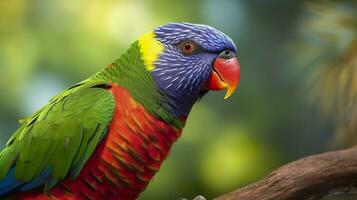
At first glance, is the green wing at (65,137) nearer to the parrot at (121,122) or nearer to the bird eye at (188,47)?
the parrot at (121,122)

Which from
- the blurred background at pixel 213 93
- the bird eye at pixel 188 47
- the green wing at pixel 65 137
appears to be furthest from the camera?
the blurred background at pixel 213 93

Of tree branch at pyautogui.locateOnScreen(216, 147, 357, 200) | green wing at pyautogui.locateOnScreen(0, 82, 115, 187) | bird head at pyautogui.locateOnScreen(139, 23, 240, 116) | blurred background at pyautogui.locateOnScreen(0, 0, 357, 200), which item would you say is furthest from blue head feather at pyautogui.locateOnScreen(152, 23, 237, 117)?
blurred background at pyautogui.locateOnScreen(0, 0, 357, 200)

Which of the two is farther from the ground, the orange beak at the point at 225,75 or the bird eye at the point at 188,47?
the bird eye at the point at 188,47

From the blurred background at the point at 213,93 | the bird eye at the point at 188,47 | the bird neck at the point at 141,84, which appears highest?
the bird eye at the point at 188,47

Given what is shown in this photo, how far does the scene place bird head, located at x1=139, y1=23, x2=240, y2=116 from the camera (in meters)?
1.66

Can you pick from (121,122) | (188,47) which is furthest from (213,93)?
(121,122)

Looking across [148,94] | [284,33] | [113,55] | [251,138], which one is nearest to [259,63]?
[284,33]

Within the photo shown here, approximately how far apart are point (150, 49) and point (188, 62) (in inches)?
4.5

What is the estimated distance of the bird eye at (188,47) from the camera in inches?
66.4


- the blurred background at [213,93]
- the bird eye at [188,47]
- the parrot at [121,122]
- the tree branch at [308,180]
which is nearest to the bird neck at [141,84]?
the parrot at [121,122]

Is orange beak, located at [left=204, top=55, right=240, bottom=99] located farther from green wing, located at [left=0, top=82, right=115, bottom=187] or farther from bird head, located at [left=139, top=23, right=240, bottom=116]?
green wing, located at [left=0, top=82, right=115, bottom=187]

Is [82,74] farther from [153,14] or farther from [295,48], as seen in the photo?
[295,48]

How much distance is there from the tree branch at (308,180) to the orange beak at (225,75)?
1.04ft

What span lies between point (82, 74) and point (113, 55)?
245mm
